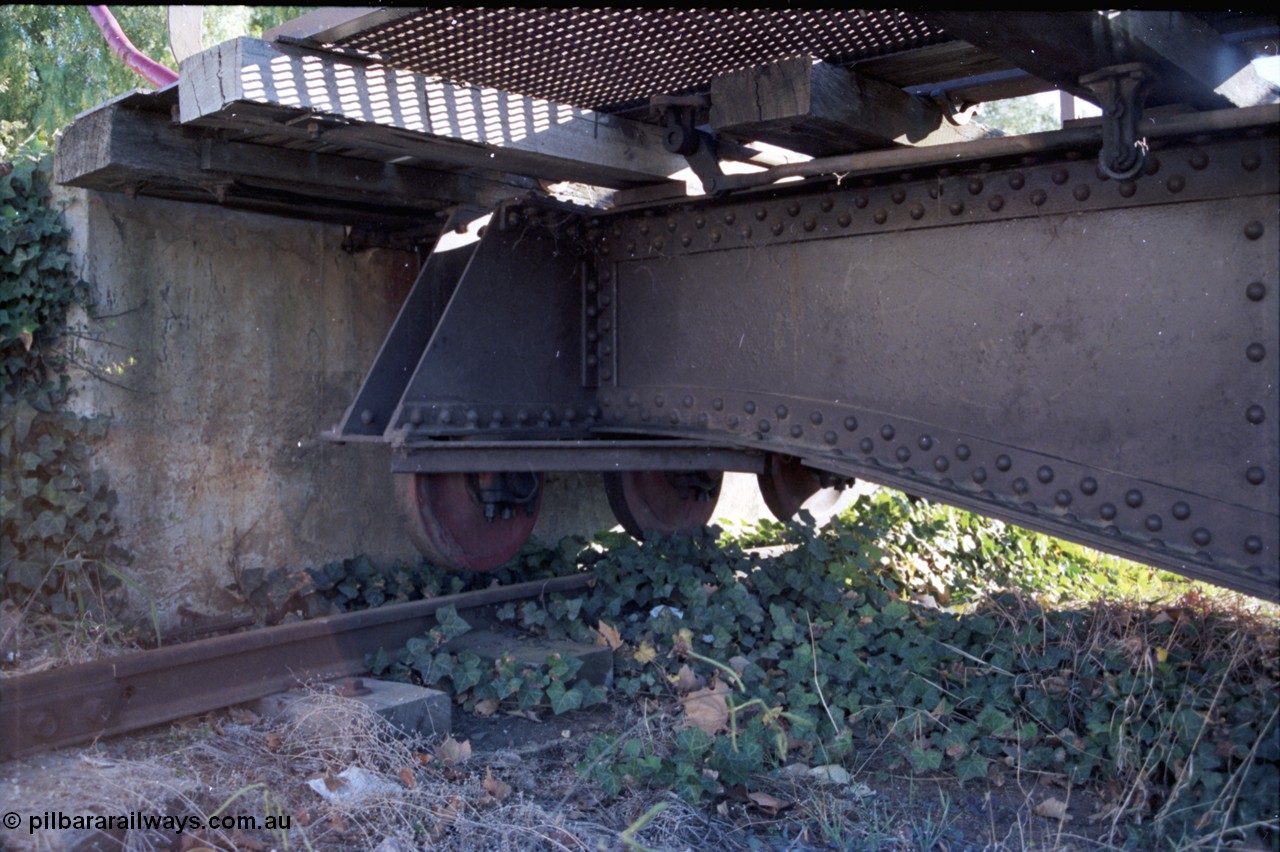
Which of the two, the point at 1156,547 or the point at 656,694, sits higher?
the point at 1156,547

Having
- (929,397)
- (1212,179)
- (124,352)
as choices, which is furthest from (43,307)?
(1212,179)

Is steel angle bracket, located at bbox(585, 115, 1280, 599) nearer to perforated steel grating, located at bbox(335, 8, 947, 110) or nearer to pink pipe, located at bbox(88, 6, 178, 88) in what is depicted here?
perforated steel grating, located at bbox(335, 8, 947, 110)

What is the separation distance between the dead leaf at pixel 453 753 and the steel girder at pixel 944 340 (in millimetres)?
1189

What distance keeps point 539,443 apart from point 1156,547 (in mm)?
2322

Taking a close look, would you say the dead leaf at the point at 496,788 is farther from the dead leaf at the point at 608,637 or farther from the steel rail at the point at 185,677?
the dead leaf at the point at 608,637

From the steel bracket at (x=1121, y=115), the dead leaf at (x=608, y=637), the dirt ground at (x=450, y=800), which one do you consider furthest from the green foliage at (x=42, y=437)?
the steel bracket at (x=1121, y=115)

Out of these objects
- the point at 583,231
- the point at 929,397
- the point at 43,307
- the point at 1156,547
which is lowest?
the point at 1156,547

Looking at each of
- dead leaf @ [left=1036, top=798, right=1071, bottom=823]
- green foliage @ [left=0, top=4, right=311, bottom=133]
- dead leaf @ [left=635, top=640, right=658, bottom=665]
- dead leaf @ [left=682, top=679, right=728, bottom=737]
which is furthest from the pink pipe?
dead leaf @ [left=1036, top=798, right=1071, bottom=823]

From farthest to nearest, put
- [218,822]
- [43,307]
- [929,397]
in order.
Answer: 1. [43,307]
2. [929,397]
3. [218,822]

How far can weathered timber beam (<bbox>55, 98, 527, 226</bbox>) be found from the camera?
411cm

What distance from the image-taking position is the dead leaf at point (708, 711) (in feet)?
11.9

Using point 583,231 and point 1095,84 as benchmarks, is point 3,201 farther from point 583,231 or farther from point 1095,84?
point 1095,84

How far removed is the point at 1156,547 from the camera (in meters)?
3.22

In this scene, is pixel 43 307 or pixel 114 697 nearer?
pixel 114 697
